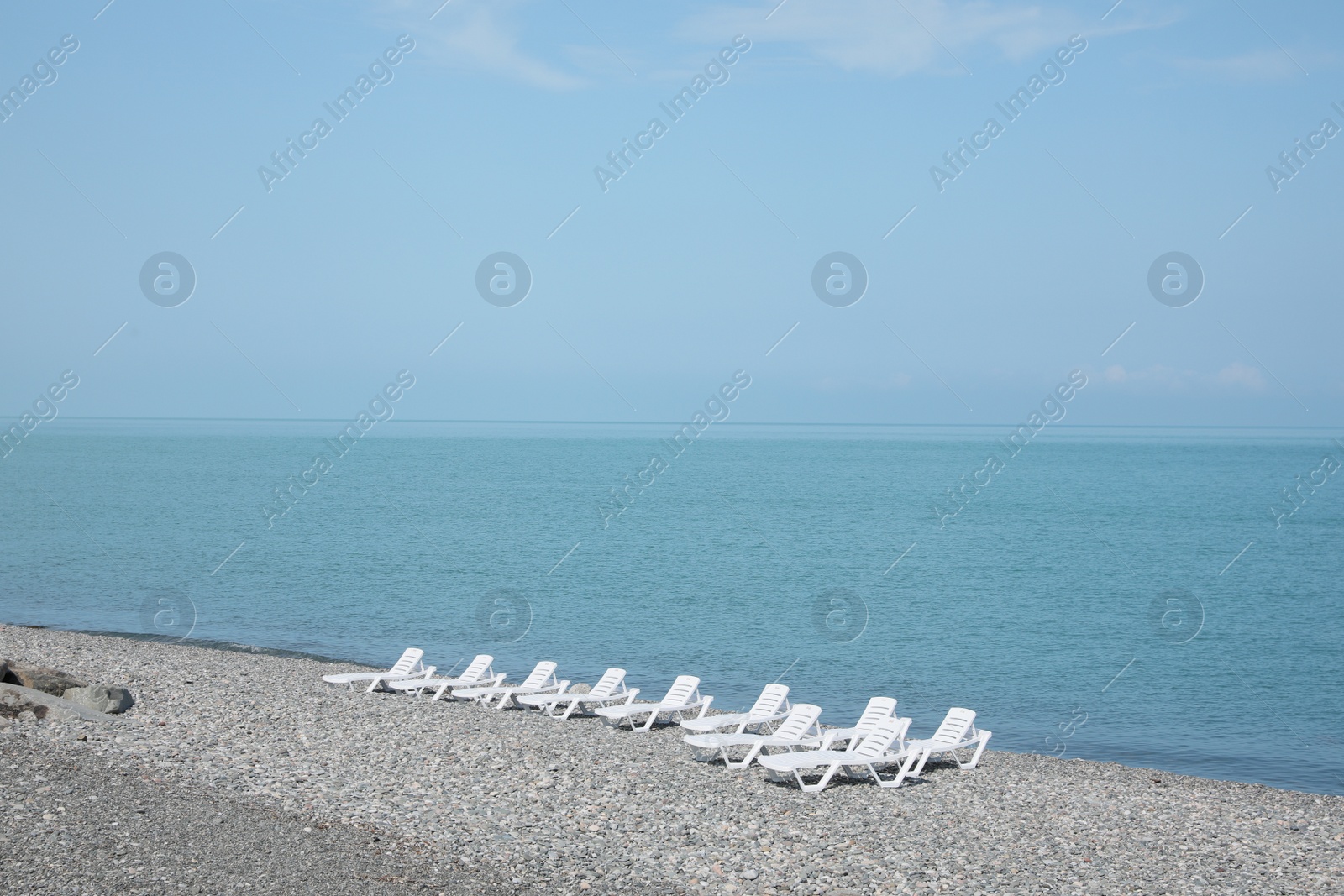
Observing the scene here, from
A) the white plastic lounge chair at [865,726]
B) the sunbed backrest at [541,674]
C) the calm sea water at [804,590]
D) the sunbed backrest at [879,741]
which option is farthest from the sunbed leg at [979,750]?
the sunbed backrest at [541,674]

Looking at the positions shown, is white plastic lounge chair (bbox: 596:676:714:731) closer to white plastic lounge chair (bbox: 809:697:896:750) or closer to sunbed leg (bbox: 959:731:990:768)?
white plastic lounge chair (bbox: 809:697:896:750)

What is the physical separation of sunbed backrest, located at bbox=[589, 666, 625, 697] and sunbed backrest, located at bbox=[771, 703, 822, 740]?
3.85 meters

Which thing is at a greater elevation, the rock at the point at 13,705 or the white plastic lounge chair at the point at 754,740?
the white plastic lounge chair at the point at 754,740

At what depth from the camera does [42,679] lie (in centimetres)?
1343

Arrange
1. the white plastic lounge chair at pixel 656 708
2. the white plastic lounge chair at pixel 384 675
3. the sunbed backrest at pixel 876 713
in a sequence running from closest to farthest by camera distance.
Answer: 1. the sunbed backrest at pixel 876 713
2. the white plastic lounge chair at pixel 656 708
3. the white plastic lounge chair at pixel 384 675

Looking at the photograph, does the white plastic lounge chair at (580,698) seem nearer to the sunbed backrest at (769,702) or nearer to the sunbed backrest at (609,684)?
the sunbed backrest at (609,684)

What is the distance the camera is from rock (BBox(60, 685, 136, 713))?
13.4 meters

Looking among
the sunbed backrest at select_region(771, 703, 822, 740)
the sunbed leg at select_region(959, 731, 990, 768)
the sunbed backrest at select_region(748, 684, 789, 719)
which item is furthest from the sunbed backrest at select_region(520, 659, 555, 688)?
the sunbed leg at select_region(959, 731, 990, 768)

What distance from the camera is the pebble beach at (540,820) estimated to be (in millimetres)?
8320

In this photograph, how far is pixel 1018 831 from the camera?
10.7 metres

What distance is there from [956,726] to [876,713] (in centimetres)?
109

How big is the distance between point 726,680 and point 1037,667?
30.9 ft

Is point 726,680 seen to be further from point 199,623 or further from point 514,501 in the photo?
point 514,501

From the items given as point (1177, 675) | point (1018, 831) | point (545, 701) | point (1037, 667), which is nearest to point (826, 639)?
point (1037, 667)
